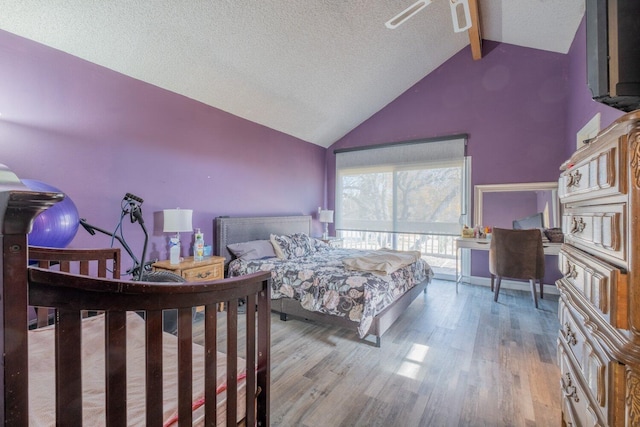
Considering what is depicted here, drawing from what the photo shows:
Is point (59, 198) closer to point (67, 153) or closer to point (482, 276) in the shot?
point (67, 153)

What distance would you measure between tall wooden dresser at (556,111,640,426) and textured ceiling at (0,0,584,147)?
2918 mm

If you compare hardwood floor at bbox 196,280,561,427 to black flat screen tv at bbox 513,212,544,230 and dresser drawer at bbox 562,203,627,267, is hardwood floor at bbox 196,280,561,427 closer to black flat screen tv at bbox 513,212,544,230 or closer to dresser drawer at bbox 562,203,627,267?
dresser drawer at bbox 562,203,627,267

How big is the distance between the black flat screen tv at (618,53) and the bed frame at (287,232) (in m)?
2.15

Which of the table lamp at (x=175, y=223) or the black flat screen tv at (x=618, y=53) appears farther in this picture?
the table lamp at (x=175, y=223)

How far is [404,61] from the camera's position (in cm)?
431

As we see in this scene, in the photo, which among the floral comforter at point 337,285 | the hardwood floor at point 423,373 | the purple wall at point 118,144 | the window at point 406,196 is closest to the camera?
the hardwood floor at point 423,373

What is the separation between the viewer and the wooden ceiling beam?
3421mm

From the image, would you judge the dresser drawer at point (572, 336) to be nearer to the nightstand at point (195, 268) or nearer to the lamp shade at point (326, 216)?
the nightstand at point (195, 268)

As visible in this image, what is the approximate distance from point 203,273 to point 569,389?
9.82ft

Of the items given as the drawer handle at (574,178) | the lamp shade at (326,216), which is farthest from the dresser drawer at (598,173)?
the lamp shade at (326,216)

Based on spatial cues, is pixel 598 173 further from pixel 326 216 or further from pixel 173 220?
pixel 326 216

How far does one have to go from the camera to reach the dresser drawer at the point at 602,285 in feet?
2.44

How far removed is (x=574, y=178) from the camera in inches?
45.7

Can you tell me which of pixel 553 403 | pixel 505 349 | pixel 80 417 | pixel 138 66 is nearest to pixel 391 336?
pixel 505 349
